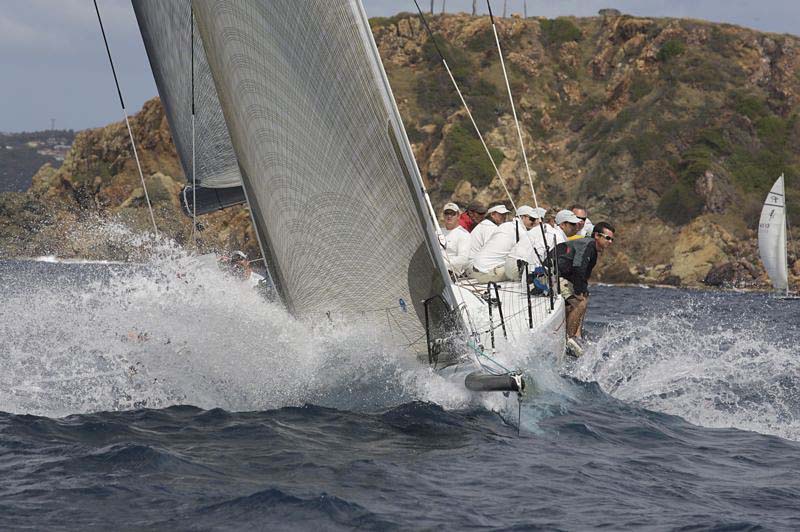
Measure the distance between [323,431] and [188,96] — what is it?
5.50m

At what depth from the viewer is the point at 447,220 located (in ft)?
36.3

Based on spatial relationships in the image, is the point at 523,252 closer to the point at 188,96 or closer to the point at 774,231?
the point at 188,96

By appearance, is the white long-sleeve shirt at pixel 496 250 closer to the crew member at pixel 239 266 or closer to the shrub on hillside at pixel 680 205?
the crew member at pixel 239 266

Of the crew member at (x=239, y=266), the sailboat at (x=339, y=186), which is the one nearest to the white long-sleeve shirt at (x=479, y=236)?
the sailboat at (x=339, y=186)

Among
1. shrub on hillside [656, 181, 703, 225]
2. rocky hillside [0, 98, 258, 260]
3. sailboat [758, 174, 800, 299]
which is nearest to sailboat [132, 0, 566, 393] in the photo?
sailboat [758, 174, 800, 299]

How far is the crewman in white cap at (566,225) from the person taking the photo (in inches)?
444

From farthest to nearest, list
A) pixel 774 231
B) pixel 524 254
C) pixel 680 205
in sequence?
pixel 680 205 < pixel 774 231 < pixel 524 254

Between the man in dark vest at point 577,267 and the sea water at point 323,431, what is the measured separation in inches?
18.3

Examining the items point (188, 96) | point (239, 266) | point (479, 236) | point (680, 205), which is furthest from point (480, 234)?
point (680, 205)

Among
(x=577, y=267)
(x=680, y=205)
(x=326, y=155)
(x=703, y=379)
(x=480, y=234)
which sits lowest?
(x=703, y=379)

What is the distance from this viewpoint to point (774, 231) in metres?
39.6

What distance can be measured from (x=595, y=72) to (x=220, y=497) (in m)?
62.6

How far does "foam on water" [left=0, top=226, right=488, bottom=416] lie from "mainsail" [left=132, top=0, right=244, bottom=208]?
189 centimetres

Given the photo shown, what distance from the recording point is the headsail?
3938cm
